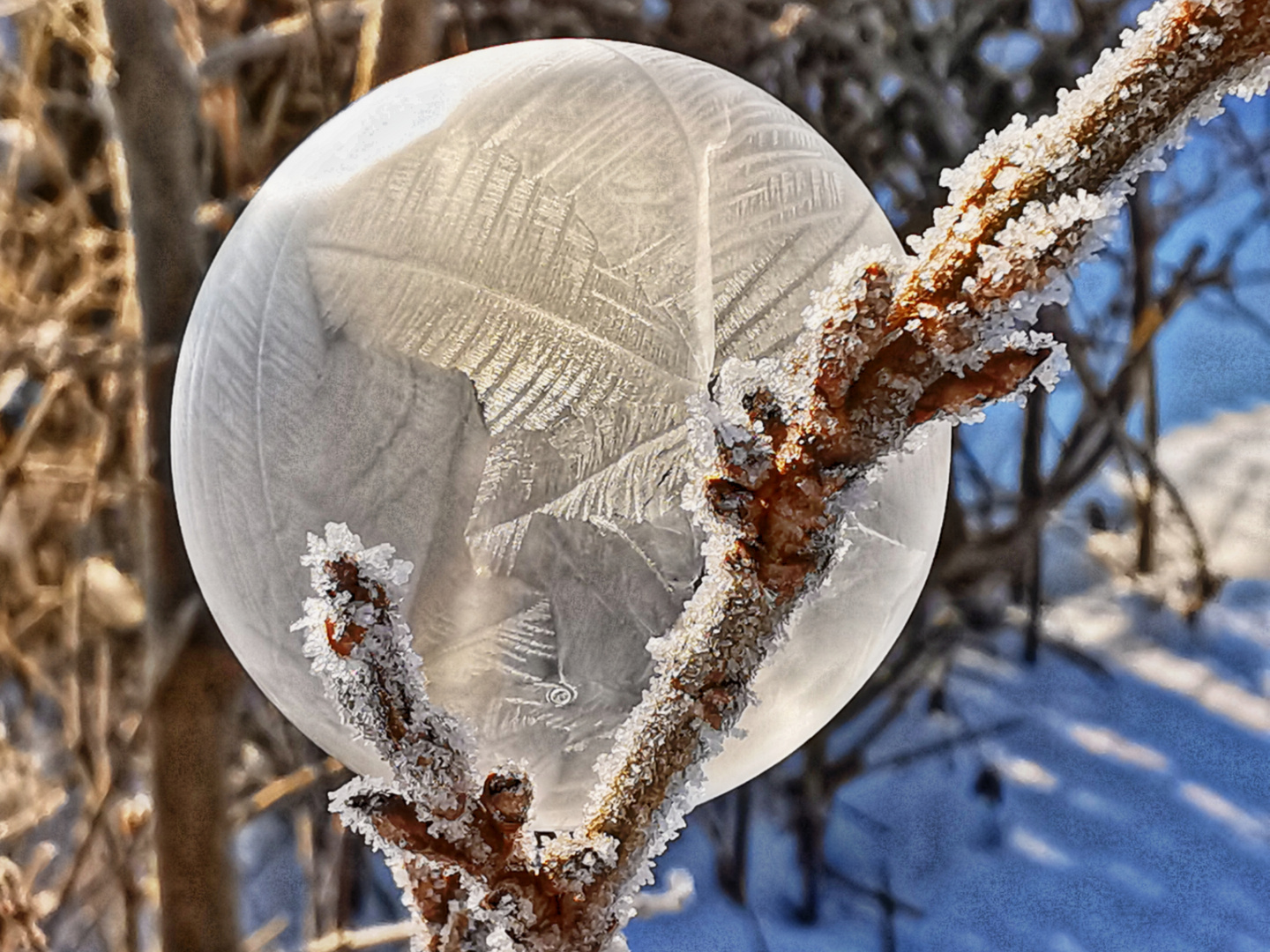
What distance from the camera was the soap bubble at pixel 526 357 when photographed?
30 cm

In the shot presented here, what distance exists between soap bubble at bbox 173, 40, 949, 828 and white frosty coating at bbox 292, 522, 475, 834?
32 millimetres

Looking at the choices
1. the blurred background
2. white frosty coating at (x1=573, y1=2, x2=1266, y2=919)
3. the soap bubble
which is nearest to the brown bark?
the blurred background

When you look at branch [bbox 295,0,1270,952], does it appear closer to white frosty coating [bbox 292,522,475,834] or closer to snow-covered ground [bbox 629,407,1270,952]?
white frosty coating [bbox 292,522,475,834]

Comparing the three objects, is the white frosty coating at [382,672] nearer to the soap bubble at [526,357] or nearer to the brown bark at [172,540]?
the soap bubble at [526,357]

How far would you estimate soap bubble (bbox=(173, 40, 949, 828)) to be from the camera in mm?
303

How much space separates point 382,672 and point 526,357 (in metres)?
0.09

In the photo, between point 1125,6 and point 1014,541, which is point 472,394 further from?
point 1125,6

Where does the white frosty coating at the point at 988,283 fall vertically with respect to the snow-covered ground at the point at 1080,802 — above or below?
above

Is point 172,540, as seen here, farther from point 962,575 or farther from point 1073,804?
point 1073,804

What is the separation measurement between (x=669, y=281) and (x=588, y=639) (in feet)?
0.33

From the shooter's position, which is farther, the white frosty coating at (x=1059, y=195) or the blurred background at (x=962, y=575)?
the blurred background at (x=962, y=575)

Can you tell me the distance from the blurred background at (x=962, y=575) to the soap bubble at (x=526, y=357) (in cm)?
66

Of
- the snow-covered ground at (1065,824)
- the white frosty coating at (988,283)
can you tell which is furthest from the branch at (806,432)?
the snow-covered ground at (1065,824)

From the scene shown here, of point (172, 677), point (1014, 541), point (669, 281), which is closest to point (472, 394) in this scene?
point (669, 281)
